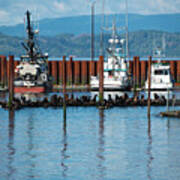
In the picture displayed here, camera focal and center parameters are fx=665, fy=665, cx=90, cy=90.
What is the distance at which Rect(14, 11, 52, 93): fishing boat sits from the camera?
95.8m

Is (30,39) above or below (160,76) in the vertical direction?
above

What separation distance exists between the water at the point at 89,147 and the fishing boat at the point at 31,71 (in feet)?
108

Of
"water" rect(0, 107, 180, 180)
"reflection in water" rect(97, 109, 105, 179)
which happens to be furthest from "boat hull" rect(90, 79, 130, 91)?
Answer: "reflection in water" rect(97, 109, 105, 179)

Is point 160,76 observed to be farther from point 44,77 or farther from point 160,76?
point 44,77

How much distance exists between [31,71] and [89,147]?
57.9 m

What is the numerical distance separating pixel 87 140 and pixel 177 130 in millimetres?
8095

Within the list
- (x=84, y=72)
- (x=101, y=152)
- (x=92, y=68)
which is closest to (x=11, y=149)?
(x=101, y=152)

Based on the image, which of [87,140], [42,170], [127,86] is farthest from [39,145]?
[127,86]

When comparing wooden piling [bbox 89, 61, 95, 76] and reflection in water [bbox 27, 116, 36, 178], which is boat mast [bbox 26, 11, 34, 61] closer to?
wooden piling [bbox 89, 61, 95, 76]

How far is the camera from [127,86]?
103m

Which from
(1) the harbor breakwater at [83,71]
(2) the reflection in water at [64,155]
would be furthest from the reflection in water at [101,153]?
(1) the harbor breakwater at [83,71]

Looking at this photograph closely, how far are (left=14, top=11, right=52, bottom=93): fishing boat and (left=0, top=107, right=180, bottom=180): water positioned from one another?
32878 mm

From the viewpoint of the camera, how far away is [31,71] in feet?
318

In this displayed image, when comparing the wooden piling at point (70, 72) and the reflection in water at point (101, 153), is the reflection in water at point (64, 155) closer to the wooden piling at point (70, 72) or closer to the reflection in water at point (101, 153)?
the reflection in water at point (101, 153)
